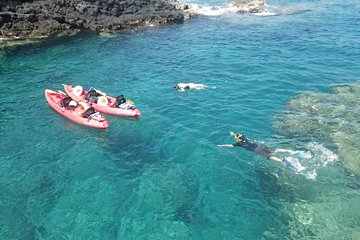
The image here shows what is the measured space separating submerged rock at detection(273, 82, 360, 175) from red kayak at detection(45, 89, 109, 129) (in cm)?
1113

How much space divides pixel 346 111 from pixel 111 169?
15.4 metres

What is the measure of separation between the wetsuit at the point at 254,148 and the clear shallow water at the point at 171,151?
0.42 m

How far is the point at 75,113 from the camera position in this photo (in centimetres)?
2430

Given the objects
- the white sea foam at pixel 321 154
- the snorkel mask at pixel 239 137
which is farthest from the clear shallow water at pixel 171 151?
the snorkel mask at pixel 239 137

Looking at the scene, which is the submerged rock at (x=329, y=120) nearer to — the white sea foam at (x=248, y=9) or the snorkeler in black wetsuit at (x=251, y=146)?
the snorkeler in black wetsuit at (x=251, y=146)

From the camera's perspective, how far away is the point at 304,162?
63.3 ft

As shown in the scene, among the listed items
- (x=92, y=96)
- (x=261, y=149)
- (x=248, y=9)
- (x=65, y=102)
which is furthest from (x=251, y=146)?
(x=248, y=9)

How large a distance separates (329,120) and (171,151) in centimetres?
1023

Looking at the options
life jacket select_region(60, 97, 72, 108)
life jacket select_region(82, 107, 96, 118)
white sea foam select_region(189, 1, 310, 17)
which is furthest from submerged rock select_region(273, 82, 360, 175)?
white sea foam select_region(189, 1, 310, 17)

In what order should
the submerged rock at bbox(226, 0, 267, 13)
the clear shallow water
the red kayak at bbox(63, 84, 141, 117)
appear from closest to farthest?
the clear shallow water, the red kayak at bbox(63, 84, 141, 117), the submerged rock at bbox(226, 0, 267, 13)

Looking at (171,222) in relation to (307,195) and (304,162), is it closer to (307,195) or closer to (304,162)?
(307,195)

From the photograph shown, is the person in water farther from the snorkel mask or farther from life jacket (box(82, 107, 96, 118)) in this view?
life jacket (box(82, 107, 96, 118))

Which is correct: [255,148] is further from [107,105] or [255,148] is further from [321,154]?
[107,105]

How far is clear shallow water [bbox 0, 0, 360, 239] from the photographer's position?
16.1 meters
